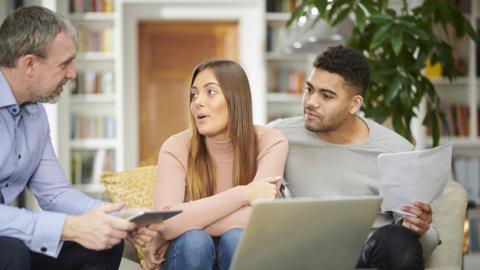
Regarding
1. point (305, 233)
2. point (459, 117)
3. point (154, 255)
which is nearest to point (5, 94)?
point (154, 255)

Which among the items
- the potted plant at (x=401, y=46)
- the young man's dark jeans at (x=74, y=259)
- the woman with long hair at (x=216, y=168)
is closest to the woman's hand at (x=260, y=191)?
the woman with long hair at (x=216, y=168)

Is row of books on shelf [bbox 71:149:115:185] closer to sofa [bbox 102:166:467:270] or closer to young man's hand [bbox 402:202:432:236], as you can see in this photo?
sofa [bbox 102:166:467:270]

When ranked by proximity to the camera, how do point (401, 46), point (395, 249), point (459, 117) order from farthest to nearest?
point (459, 117)
point (401, 46)
point (395, 249)

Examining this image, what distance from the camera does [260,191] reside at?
1.89 metres

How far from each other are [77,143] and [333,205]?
158 inches

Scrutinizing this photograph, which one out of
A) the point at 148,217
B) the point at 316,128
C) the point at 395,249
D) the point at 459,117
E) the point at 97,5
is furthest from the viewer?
the point at 97,5

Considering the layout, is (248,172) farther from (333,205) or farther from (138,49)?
(138,49)

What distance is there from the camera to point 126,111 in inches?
215

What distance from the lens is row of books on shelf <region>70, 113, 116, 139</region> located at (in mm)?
5359

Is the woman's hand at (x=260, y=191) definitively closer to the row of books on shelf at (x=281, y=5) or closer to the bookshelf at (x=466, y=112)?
the bookshelf at (x=466, y=112)

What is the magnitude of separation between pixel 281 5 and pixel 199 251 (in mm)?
3891

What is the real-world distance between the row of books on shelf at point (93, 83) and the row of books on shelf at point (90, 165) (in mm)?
449

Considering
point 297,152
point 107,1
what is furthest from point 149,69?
point 297,152

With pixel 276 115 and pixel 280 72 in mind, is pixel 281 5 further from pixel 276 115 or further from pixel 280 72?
pixel 276 115
